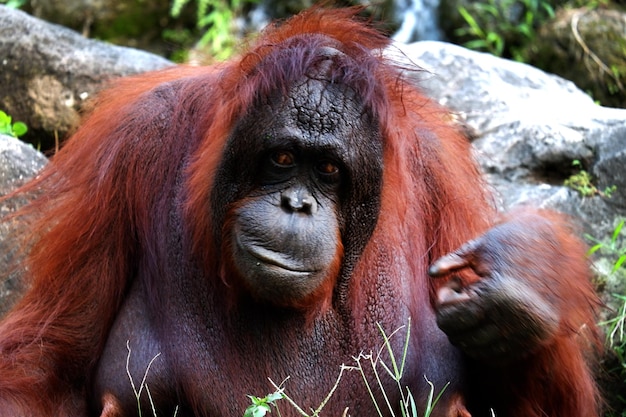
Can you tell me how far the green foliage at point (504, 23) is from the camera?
743 cm

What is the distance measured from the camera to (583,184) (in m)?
4.48

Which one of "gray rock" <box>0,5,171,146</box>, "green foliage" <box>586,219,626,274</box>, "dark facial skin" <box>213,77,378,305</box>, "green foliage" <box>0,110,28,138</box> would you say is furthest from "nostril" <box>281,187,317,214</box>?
"gray rock" <box>0,5,171,146</box>

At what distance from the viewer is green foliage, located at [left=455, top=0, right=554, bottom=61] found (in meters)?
7.43

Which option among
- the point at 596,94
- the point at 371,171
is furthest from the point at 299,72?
the point at 596,94

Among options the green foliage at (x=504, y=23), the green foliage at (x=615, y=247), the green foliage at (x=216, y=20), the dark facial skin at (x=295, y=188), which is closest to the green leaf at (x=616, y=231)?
the green foliage at (x=615, y=247)

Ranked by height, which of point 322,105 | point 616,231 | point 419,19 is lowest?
point 616,231

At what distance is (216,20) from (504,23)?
2335 mm

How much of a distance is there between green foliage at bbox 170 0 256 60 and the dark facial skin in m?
4.75

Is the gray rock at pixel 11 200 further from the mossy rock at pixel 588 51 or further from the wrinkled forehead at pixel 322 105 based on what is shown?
the mossy rock at pixel 588 51

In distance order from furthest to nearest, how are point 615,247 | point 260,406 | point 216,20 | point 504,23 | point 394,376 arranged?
point 216,20, point 504,23, point 615,247, point 394,376, point 260,406

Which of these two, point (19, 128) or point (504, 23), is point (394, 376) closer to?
point (19, 128)

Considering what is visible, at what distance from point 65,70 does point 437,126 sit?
107 inches

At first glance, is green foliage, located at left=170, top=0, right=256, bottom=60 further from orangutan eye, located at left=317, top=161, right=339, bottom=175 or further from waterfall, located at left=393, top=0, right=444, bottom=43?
orangutan eye, located at left=317, top=161, right=339, bottom=175

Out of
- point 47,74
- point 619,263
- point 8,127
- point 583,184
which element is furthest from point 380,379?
point 47,74
